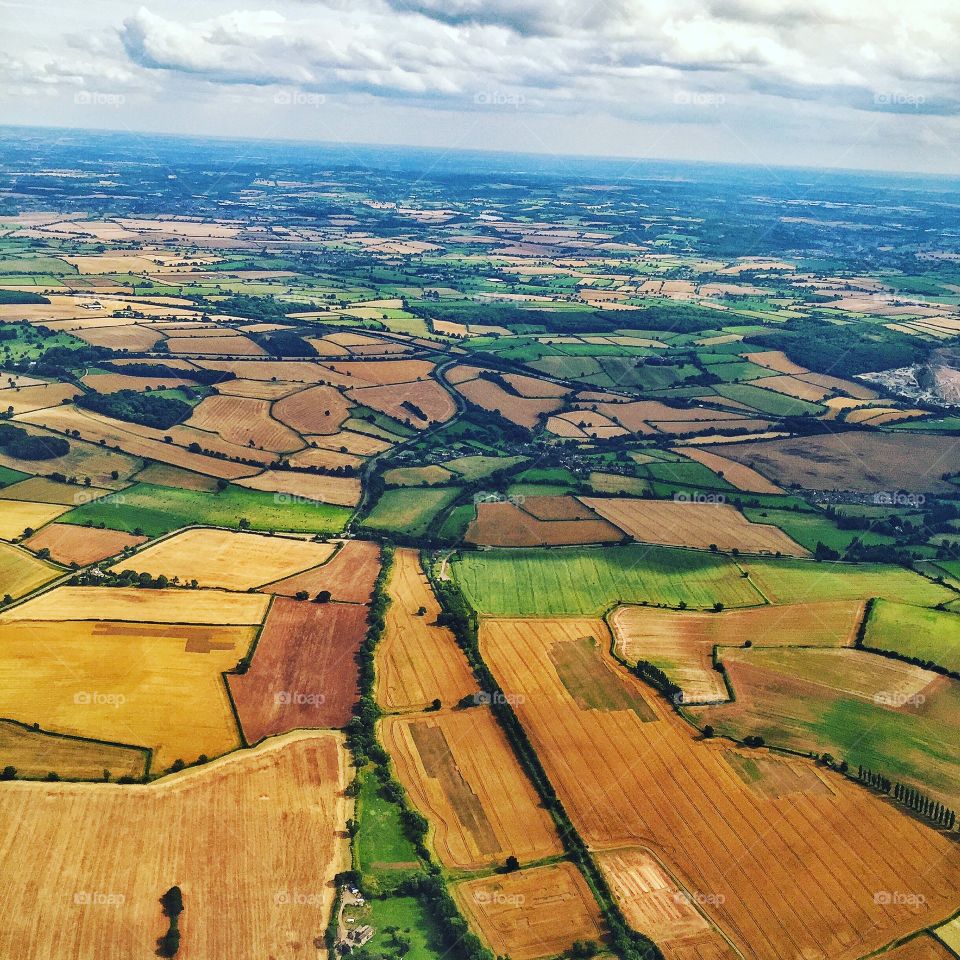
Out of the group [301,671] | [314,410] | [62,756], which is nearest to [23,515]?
[301,671]

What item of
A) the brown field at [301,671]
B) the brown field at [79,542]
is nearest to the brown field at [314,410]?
the brown field at [79,542]

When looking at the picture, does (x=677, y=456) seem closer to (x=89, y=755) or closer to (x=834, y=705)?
(x=834, y=705)

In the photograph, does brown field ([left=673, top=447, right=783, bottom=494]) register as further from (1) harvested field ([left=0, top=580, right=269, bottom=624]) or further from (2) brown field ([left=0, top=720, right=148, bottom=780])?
(2) brown field ([left=0, top=720, right=148, bottom=780])

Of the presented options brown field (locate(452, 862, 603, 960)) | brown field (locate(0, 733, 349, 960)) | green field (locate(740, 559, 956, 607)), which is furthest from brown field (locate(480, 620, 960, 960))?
green field (locate(740, 559, 956, 607))

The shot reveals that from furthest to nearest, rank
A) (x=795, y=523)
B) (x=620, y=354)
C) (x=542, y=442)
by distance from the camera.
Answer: (x=620, y=354)
(x=542, y=442)
(x=795, y=523)

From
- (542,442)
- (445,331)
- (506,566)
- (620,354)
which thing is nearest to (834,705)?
(506,566)

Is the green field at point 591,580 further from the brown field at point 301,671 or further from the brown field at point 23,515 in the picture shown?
the brown field at point 23,515

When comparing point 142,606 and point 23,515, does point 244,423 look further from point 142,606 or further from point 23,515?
point 142,606
